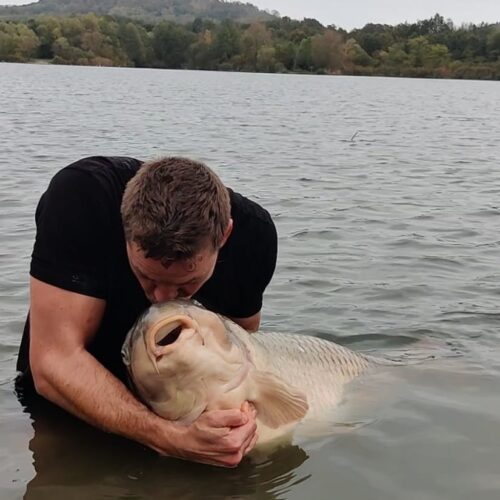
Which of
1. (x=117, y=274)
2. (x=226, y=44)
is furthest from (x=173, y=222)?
(x=226, y=44)

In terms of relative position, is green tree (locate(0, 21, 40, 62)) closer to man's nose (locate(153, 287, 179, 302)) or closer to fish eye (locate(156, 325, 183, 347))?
man's nose (locate(153, 287, 179, 302))

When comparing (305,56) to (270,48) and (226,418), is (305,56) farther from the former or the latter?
(226,418)

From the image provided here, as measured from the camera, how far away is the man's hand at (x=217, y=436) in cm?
302

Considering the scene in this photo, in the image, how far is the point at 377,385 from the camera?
4352 mm

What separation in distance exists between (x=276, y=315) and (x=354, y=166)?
29.0 feet

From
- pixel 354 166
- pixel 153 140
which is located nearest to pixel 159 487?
pixel 354 166

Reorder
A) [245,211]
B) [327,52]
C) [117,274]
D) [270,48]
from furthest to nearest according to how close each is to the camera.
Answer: [270,48] → [327,52] → [245,211] → [117,274]

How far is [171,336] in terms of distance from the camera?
294 cm

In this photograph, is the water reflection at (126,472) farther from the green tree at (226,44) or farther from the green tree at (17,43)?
the green tree at (226,44)

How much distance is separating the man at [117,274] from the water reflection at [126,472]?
14 centimetres

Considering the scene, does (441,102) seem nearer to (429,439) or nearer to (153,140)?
(153,140)

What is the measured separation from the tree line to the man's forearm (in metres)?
75.4

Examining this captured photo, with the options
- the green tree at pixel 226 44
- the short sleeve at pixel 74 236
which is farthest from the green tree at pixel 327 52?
the short sleeve at pixel 74 236

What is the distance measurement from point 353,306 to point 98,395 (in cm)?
322
